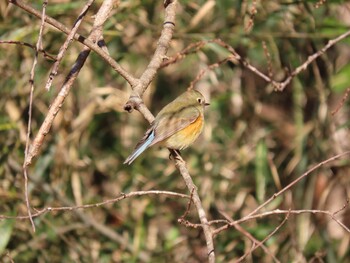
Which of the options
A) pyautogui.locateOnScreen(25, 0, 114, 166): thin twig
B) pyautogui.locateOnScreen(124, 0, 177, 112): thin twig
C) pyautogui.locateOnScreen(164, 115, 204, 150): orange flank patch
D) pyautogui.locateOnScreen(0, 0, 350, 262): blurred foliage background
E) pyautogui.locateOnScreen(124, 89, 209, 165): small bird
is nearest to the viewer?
pyautogui.locateOnScreen(25, 0, 114, 166): thin twig

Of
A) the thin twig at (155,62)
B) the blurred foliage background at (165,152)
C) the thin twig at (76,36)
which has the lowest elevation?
the blurred foliage background at (165,152)

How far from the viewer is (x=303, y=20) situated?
5211mm

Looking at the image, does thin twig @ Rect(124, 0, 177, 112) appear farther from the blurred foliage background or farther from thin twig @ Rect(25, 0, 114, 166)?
the blurred foliage background

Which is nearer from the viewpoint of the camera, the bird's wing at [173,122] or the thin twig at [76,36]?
the thin twig at [76,36]

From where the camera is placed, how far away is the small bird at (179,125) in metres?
4.27

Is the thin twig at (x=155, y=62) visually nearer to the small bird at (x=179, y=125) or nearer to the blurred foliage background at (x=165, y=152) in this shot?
→ the small bird at (x=179, y=125)

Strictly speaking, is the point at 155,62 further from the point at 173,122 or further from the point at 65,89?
the point at 173,122

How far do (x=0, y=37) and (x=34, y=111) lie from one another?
83 cm

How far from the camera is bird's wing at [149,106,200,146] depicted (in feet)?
14.1

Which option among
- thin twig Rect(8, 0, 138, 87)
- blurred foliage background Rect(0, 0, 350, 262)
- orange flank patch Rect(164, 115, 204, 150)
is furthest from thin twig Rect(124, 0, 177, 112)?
blurred foliage background Rect(0, 0, 350, 262)

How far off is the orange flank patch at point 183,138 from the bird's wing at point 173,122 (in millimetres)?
36

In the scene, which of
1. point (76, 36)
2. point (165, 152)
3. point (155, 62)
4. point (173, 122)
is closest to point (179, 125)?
point (173, 122)

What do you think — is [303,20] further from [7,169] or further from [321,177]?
[7,169]

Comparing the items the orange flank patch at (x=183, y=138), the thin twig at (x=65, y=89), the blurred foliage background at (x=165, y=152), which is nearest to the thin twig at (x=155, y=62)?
the thin twig at (x=65, y=89)
